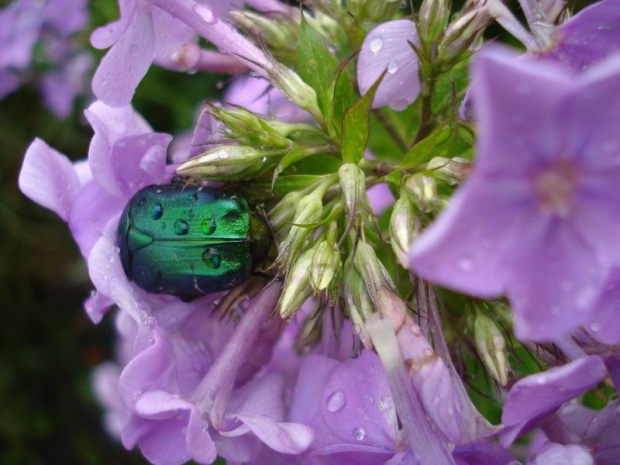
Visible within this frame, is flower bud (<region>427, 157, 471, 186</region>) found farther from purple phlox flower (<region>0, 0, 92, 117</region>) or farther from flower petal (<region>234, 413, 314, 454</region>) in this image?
purple phlox flower (<region>0, 0, 92, 117</region>)

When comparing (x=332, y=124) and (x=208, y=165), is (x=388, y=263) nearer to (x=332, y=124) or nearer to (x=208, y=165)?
(x=332, y=124)

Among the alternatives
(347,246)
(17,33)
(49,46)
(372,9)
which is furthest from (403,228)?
(49,46)

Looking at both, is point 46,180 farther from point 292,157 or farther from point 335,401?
point 335,401

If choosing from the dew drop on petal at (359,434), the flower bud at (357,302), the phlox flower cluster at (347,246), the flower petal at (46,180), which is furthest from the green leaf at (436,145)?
the flower petal at (46,180)

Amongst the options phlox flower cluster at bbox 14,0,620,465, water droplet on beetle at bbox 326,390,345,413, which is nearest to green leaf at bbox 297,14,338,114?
phlox flower cluster at bbox 14,0,620,465

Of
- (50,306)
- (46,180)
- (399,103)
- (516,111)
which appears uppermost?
(516,111)

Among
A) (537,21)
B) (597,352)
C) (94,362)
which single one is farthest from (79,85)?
(597,352)
